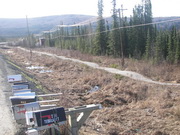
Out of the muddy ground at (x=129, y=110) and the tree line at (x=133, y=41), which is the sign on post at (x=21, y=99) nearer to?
the muddy ground at (x=129, y=110)

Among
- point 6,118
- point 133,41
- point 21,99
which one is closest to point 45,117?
point 21,99

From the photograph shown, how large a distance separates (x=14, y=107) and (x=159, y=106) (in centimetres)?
629

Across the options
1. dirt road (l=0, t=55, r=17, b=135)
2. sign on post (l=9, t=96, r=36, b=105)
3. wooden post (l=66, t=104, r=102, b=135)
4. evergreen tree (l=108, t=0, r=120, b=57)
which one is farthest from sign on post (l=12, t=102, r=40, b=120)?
evergreen tree (l=108, t=0, r=120, b=57)

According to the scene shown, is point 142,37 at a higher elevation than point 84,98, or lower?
higher

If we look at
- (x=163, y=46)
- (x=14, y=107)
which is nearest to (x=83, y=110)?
(x=14, y=107)

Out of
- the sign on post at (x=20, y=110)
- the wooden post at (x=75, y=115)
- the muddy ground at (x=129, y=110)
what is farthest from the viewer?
the muddy ground at (x=129, y=110)

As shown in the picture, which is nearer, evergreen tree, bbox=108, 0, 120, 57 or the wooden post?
the wooden post

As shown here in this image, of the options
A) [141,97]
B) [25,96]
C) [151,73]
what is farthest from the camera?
[151,73]

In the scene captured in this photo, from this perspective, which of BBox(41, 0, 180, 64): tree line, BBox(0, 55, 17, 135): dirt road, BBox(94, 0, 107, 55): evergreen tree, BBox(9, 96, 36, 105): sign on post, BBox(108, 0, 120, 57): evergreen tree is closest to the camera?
BBox(9, 96, 36, 105): sign on post

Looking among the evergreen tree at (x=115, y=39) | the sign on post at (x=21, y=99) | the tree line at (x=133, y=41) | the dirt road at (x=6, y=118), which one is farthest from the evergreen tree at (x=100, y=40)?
the sign on post at (x=21, y=99)

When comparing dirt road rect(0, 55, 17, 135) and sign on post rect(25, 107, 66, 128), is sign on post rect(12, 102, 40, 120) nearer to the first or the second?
sign on post rect(25, 107, 66, 128)

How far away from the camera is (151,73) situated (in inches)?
710

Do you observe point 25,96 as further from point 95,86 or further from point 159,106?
point 95,86

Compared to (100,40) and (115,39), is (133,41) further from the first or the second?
(100,40)
